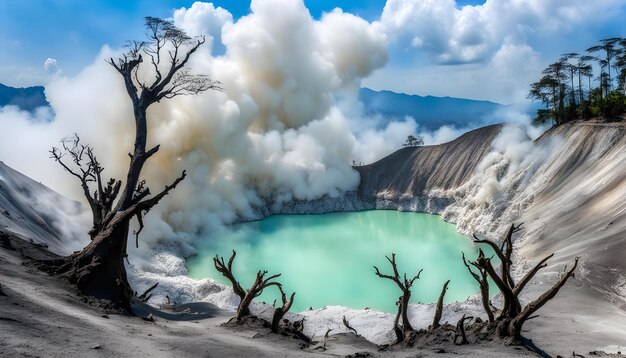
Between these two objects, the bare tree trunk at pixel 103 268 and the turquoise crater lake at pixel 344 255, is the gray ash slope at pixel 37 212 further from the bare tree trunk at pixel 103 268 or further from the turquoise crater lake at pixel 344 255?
the bare tree trunk at pixel 103 268

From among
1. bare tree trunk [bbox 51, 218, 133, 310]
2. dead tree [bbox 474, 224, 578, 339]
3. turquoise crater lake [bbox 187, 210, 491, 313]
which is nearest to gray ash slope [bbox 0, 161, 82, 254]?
turquoise crater lake [bbox 187, 210, 491, 313]

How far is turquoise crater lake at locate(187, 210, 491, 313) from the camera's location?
25.2 m

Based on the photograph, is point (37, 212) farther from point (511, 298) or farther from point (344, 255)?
point (511, 298)

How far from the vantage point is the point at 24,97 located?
431 feet

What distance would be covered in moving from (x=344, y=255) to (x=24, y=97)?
131739 mm

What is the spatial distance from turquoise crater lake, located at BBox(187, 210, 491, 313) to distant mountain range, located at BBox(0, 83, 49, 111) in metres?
109

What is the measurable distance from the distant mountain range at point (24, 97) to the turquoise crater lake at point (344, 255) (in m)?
109

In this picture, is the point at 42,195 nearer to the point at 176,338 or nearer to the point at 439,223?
the point at 176,338

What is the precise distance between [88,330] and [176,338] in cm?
159

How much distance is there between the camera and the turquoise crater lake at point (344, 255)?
82.8ft

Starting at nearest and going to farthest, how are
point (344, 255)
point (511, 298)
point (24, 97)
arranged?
point (511, 298), point (344, 255), point (24, 97)

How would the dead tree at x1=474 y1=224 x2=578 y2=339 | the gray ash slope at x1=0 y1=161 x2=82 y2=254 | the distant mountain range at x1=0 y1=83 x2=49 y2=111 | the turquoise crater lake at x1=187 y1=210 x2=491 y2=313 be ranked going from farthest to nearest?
the distant mountain range at x1=0 y1=83 x2=49 y2=111 < the turquoise crater lake at x1=187 y1=210 x2=491 y2=313 < the gray ash slope at x1=0 y1=161 x2=82 y2=254 < the dead tree at x1=474 y1=224 x2=578 y2=339

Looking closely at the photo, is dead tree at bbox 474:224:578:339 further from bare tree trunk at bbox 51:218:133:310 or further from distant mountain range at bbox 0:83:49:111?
distant mountain range at bbox 0:83:49:111

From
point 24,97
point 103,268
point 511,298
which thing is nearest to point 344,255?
point 103,268
